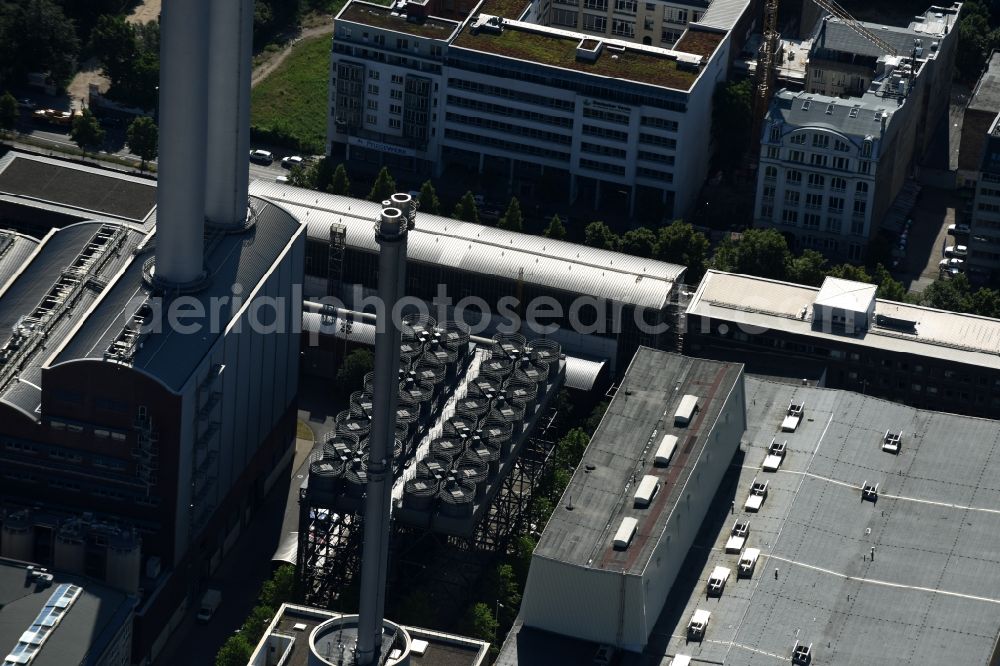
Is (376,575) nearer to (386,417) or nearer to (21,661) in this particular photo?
(386,417)

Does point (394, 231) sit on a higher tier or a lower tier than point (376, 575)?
higher

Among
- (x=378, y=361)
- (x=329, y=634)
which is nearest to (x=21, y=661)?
(x=329, y=634)

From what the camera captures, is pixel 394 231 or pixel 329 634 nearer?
pixel 394 231

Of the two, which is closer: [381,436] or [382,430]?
[382,430]

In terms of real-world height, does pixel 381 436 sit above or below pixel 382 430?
below
